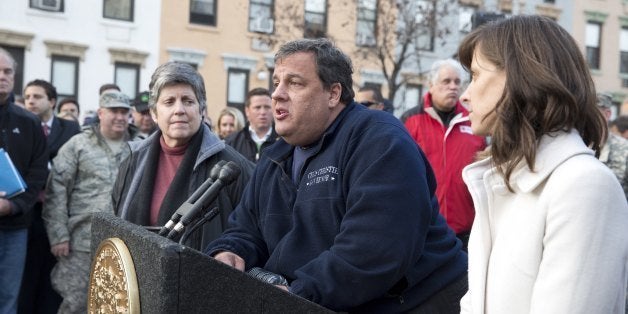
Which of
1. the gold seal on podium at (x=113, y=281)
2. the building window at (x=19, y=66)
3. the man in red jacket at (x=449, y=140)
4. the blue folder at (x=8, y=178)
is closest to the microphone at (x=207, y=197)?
the gold seal on podium at (x=113, y=281)

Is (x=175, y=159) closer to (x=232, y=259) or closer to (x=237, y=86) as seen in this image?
(x=232, y=259)

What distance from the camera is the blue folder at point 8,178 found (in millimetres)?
6945

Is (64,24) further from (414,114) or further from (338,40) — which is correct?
(414,114)

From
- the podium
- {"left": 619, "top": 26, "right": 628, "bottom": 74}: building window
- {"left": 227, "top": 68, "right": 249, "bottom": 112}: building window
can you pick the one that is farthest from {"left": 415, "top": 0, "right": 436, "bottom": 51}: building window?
the podium

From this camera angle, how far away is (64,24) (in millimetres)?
25047

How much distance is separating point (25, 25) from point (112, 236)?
22866 millimetres

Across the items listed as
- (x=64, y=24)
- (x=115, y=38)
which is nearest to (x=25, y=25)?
(x=64, y=24)

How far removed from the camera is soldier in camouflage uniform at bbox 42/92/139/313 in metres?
7.68

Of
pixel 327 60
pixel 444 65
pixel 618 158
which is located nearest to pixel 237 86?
pixel 444 65

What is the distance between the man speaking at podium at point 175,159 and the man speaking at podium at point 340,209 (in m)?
0.87

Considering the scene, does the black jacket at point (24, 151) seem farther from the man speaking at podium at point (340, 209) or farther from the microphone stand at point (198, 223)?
the microphone stand at point (198, 223)

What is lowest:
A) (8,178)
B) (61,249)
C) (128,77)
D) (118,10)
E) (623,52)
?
(61,249)

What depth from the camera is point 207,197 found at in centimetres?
342

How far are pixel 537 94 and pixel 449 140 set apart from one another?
4838mm
